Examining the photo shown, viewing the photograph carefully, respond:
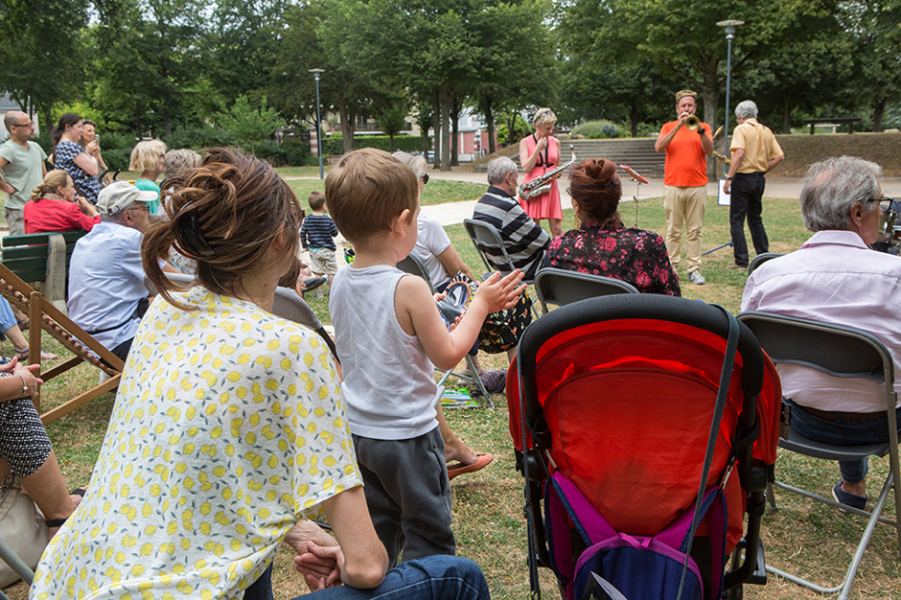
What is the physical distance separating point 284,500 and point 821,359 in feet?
6.85

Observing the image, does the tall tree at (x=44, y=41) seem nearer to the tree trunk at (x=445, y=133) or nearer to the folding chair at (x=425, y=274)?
the tree trunk at (x=445, y=133)

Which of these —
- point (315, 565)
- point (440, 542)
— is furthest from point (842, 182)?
point (315, 565)

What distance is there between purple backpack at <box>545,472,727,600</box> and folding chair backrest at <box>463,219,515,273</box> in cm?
324

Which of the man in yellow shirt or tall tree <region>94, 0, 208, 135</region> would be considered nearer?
the man in yellow shirt

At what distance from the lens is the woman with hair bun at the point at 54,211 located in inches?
212

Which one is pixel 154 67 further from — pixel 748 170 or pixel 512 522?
pixel 512 522

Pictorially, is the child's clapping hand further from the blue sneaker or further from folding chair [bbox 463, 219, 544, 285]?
folding chair [bbox 463, 219, 544, 285]

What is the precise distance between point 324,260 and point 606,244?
466 centimetres

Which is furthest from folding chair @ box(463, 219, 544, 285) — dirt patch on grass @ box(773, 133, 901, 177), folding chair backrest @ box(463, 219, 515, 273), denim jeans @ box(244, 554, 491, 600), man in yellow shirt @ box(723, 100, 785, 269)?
dirt patch on grass @ box(773, 133, 901, 177)

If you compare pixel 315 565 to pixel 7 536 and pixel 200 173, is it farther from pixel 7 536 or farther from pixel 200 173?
pixel 7 536

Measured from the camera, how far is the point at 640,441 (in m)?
1.69

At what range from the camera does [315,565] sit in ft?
4.80

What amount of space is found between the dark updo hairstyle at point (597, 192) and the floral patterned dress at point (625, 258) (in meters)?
0.11

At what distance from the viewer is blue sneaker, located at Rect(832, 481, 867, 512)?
3.06 m
